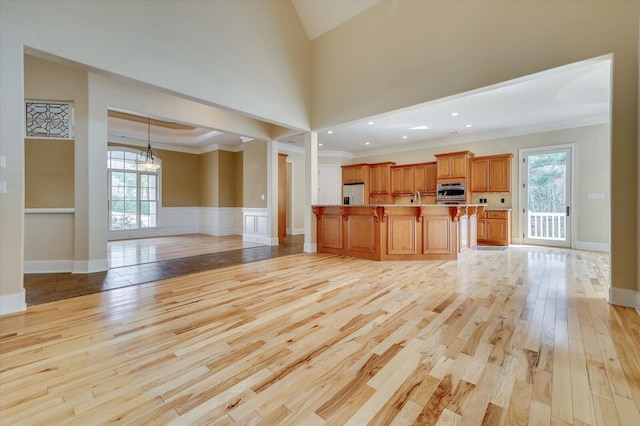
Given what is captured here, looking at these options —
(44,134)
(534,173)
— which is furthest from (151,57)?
(534,173)

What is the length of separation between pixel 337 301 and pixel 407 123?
5079mm

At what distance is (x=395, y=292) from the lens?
302 cm

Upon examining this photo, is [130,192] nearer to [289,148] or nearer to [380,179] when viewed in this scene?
[289,148]

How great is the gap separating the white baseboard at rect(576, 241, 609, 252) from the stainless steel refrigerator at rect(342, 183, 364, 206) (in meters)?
5.57

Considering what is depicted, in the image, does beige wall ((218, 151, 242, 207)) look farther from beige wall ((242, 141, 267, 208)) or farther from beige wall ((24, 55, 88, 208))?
beige wall ((24, 55, 88, 208))

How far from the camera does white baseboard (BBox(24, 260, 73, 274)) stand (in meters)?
3.89

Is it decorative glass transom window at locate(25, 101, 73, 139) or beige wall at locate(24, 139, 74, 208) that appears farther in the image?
beige wall at locate(24, 139, 74, 208)

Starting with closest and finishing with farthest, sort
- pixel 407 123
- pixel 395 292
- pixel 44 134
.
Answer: pixel 395 292 → pixel 44 134 → pixel 407 123

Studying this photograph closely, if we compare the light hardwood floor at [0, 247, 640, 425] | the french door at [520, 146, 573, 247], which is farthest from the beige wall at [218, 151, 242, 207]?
the french door at [520, 146, 573, 247]

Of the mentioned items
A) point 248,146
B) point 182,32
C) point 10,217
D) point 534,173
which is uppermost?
point 182,32

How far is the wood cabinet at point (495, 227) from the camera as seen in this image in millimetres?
6750

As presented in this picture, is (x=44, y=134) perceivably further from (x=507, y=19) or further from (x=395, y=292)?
(x=507, y=19)

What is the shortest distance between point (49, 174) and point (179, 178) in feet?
17.3

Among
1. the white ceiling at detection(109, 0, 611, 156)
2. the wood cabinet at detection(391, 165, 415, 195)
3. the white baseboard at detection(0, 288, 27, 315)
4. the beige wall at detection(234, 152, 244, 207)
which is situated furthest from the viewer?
the beige wall at detection(234, 152, 244, 207)
